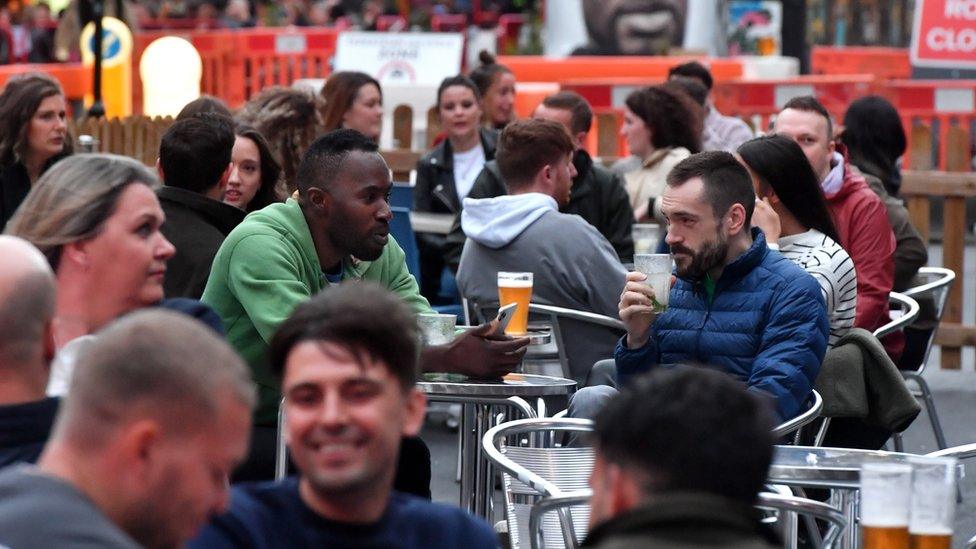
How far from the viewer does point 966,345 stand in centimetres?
1012

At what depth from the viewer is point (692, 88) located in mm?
9969

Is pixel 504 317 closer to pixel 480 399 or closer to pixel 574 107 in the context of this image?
pixel 480 399

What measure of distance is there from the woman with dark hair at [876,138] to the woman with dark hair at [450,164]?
1.98m

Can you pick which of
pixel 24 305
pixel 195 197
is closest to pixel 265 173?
pixel 195 197

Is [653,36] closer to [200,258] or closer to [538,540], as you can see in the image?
[200,258]

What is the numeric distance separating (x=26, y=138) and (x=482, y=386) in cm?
378

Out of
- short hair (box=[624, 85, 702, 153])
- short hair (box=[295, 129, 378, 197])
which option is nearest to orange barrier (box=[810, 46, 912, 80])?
short hair (box=[624, 85, 702, 153])

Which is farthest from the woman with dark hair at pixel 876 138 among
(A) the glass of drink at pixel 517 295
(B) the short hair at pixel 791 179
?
(A) the glass of drink at pixel 517 295

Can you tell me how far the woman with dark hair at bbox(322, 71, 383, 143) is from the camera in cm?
966

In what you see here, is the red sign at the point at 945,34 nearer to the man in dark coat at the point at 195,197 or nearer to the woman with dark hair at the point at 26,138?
the woman with dark hair at the point at 26,138

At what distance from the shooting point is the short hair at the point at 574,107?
30.1 feet

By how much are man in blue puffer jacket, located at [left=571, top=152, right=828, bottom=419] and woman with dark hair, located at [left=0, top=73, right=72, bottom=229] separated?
149 inches

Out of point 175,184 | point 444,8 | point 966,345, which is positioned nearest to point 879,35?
point 444,8

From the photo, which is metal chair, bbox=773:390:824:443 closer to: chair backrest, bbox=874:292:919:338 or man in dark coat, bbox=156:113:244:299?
chair backrest, bbox=874:292:919:338
